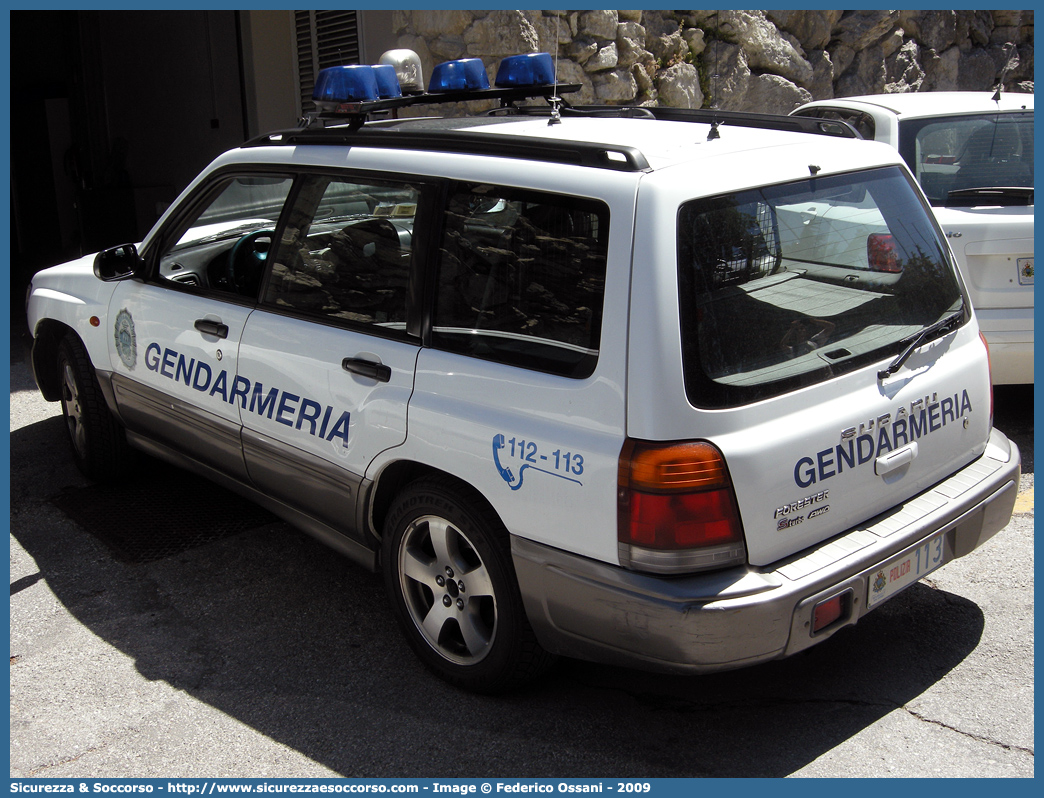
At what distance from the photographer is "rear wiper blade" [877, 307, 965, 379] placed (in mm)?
2860

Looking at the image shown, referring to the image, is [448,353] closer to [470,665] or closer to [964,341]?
[470,665]

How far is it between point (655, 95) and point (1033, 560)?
625 centimetres

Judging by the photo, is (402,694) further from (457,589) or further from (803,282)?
(803,282)

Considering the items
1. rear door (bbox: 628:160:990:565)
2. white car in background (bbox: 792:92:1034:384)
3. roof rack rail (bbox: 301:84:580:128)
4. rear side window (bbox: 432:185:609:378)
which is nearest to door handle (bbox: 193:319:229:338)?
roof rack rail (bbox: 301:84:580:128)

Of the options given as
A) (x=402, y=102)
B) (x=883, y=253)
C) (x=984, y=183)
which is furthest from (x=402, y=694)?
(x=984, y=183)

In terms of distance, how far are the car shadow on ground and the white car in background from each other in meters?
1.84

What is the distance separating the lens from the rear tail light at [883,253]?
2990 mm

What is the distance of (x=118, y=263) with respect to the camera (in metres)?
4.23

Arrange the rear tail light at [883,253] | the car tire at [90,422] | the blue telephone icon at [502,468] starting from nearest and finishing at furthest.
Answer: the blue telephone icon at [502,468] → the rear tail light at [883,253] → the car tire at [90,422]

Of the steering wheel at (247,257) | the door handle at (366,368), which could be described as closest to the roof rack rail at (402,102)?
the steering wheel at (247,257)

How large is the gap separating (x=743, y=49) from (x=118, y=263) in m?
7.27

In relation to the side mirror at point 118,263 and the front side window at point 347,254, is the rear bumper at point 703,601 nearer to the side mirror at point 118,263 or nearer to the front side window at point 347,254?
the front side window at point 347,254

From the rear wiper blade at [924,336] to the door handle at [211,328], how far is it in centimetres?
241

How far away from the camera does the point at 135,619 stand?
368cm
